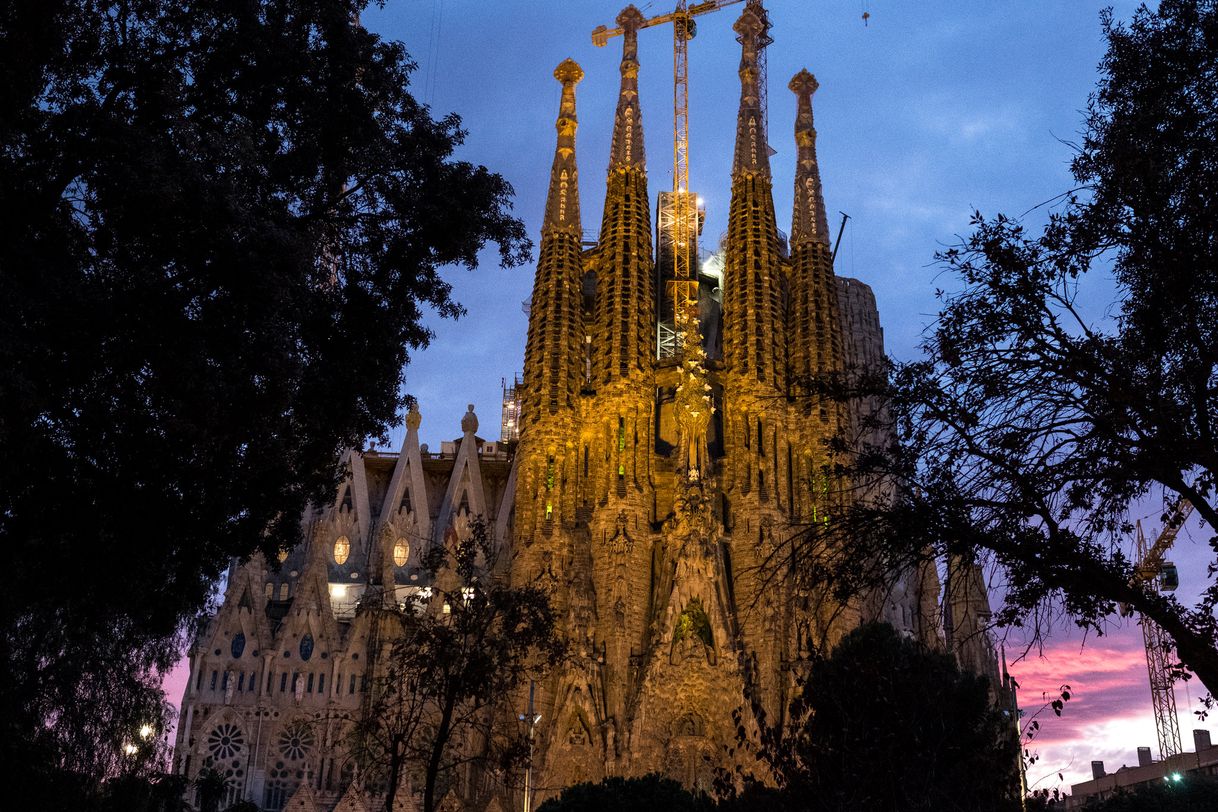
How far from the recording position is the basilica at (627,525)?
3947 cm

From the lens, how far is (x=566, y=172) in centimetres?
5112

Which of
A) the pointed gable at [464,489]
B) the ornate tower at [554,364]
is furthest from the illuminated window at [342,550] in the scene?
the ornate tower at [554,364]

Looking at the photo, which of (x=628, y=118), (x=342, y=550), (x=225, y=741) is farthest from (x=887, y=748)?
(x=342, y=550)

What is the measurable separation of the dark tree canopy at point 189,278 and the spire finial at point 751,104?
35.7 metres

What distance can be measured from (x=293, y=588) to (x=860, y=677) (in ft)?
124

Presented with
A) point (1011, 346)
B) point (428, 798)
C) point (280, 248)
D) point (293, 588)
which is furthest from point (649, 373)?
point (1011, 346)

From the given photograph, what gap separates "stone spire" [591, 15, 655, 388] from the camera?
→ 152 feet

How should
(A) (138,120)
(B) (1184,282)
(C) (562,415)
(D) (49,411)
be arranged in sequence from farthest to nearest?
(C) (562,415) < (A) (138,120) < (D) (49,411) < (B) (1184,282)

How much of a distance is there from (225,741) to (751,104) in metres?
36.0

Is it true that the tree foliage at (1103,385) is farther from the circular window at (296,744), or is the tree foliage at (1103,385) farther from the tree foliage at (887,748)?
the circular window at (296,744)

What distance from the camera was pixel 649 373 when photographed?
152 ft

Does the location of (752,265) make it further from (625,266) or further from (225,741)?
(225,741)

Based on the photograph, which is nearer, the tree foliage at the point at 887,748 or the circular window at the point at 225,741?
the tree foliage at the point at 887,748

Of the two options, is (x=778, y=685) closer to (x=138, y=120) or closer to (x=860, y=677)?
(x=860, y=677)
